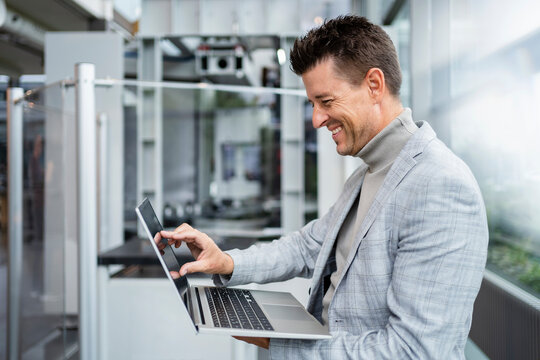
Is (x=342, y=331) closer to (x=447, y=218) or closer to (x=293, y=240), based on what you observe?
(x=447, y=218)

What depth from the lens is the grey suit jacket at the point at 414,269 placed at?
2.75ft

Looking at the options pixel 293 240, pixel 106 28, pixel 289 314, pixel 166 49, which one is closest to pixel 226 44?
pixel 166 49

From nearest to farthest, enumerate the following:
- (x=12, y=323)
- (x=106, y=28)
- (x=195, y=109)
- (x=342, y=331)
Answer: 1. (x=342, y=331)
2. (x=12, y=323)
3. (x=106, y=28)
4. (x=195, y=109)

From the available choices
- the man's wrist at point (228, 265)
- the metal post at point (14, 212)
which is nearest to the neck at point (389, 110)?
the man's wrist at point (228, 265)

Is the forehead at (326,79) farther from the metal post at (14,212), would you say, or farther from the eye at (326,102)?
the metal post at (14,212)

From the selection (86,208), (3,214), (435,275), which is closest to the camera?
(435,275)

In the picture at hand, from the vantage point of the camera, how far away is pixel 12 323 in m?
2.73

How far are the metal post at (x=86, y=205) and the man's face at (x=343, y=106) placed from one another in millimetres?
1103

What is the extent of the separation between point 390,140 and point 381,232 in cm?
22

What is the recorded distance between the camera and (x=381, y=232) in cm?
94

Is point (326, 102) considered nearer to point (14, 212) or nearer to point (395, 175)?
point (395, 175)

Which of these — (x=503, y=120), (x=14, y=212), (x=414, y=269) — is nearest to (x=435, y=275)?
(x=414, y=269)

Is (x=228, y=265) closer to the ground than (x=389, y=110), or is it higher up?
closer to the ground

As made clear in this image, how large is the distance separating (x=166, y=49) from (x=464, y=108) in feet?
12.2
